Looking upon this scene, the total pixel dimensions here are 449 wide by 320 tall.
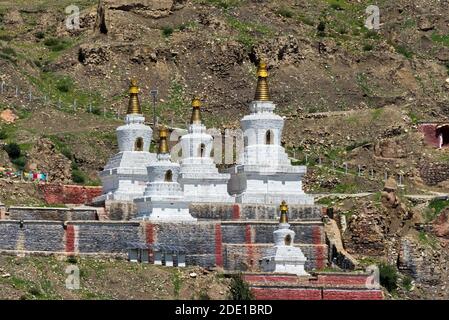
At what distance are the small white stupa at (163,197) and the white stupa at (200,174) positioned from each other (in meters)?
3.20

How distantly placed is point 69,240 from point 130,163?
8567 millimetres

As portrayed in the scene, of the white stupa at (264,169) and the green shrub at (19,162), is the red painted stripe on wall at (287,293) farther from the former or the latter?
the green shrub at (19,162)

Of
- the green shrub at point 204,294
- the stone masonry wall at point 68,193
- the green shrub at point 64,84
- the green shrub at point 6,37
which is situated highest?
the green shrub at point 6,37

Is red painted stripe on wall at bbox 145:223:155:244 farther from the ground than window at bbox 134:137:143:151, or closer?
closer

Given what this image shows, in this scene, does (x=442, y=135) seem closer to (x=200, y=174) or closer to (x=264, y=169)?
(x=264, y=169)

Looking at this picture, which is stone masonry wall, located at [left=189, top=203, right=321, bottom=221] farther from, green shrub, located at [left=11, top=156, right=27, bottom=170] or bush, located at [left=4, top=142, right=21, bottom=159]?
bush, located at [left=4, top=142, right=21, bottom=159]

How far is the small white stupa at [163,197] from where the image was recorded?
5128 inches

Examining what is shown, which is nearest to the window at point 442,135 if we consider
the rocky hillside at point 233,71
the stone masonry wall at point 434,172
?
the rocky hillside at point 233,71

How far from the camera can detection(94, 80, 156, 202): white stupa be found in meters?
135

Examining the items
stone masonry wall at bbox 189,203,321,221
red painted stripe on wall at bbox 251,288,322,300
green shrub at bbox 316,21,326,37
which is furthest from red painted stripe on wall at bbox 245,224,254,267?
green shrub at bbox 316,21,326,37

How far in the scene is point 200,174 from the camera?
135500mm

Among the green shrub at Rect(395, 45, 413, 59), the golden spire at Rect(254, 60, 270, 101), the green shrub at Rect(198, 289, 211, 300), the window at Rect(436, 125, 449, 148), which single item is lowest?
the green shrub at Rect(198, 289, 211, 300)

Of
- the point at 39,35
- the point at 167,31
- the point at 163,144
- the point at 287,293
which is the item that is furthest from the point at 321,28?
the point at 287,293

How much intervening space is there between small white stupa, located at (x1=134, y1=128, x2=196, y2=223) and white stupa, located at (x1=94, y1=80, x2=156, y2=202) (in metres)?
3.31
